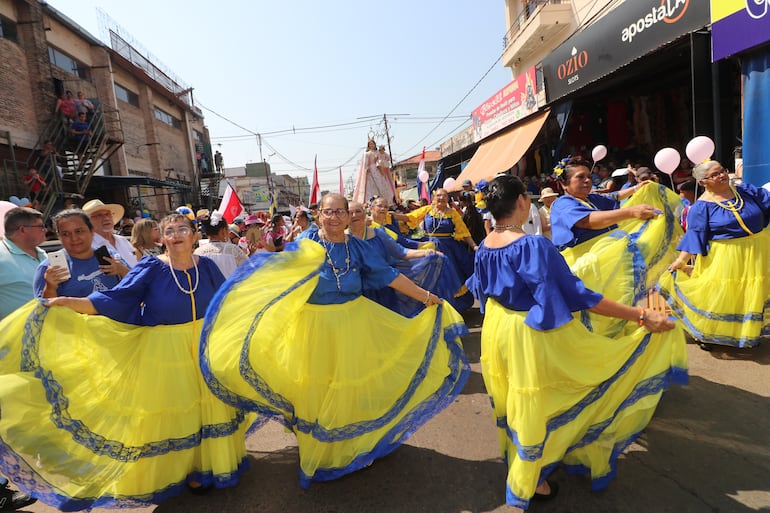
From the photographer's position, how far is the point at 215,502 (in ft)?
9.18

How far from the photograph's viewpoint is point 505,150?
48.4 ft

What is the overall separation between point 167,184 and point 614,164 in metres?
17.1

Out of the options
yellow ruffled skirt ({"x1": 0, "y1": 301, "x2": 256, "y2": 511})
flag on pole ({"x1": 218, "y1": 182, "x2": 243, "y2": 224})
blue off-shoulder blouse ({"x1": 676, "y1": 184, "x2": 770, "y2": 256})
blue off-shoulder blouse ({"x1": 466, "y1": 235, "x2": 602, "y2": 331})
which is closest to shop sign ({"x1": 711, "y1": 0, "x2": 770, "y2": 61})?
blue off-shoulder blouse ({"x1": 676, "y1": 184, "x2": 770, "y2": 256})

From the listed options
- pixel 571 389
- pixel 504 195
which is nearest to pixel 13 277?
pixel 504 195

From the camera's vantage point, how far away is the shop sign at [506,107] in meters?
13.7

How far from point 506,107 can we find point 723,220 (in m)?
Answer: 12.4

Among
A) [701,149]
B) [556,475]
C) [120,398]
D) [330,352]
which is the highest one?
[701,149]

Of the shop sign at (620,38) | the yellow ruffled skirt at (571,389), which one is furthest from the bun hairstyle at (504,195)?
the shop sign at (620,38)

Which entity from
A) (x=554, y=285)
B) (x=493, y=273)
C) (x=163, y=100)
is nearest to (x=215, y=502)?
(x=493, y=273)

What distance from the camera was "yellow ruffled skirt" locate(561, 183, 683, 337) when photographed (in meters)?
2.93

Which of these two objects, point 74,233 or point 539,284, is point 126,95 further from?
point 539,284

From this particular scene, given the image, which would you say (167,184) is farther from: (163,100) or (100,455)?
(100,455)

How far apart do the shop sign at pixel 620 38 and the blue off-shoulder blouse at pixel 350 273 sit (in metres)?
7.24

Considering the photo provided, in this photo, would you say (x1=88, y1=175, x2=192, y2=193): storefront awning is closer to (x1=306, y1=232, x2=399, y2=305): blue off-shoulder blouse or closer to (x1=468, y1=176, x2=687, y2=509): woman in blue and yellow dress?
(x1=306, y1=232, x2=399, y2=305): blue off-shoulder blouse
